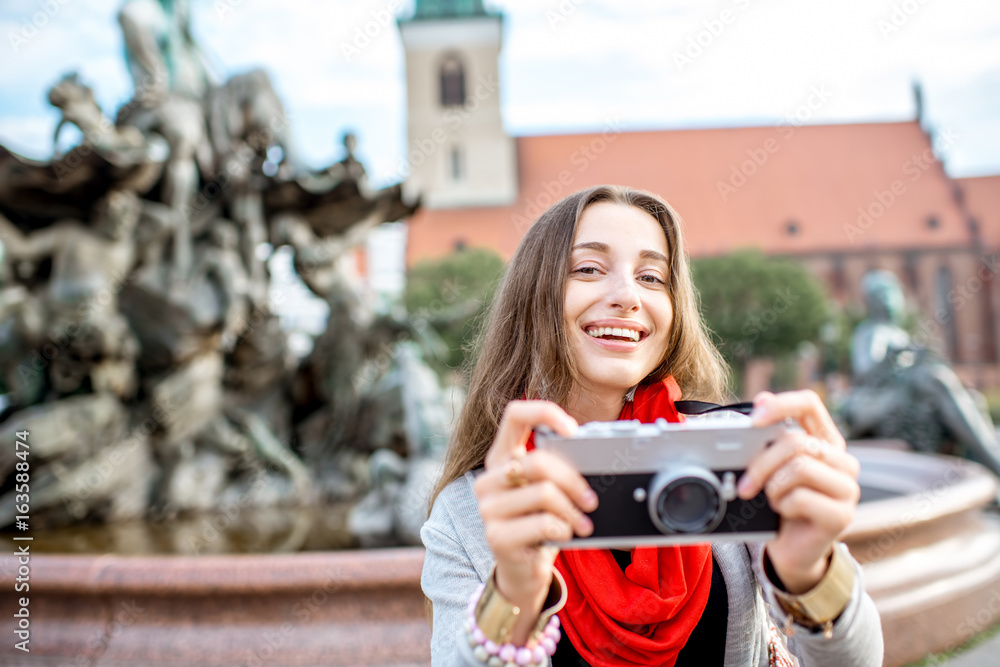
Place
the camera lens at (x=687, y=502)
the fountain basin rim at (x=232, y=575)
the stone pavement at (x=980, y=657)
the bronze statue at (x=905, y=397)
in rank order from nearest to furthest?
the camera lens at (x=687, y=502)
the fountain basin rim at (x=232, y=575)
the stone pavement at (x=980, y=657)
the bronze statue at (x=905, y=397)

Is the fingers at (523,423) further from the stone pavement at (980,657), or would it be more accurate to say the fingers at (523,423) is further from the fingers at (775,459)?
the stone pavement at (980,657)

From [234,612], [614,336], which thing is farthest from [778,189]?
[614,336]

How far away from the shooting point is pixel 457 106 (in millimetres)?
47531

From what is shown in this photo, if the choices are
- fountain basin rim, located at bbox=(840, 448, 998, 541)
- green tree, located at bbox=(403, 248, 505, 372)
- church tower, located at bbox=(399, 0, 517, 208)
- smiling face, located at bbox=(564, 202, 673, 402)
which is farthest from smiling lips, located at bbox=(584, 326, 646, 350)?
church tower, located at bbox=(399, 0, 517, 208)

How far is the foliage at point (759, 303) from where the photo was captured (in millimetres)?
31705

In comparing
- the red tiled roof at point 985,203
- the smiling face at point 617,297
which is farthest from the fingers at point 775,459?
the red tiled roof at point 985,203

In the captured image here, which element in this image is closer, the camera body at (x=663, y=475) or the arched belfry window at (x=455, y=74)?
the camera body at (x=663, y=475)

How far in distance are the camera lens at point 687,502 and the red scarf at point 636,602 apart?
0.26 meters

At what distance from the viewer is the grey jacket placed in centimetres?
116

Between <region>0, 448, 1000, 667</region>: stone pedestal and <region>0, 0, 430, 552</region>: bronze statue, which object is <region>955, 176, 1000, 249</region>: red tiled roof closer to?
<region>0, 0, 430, 552</region>: bronze statue

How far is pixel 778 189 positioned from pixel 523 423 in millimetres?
49925

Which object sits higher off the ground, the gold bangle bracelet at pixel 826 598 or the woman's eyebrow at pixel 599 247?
the woman's eyebrow at pixel 599 247

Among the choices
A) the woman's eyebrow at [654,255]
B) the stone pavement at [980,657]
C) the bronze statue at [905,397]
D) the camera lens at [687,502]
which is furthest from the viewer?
the bronze statue at [905,397]

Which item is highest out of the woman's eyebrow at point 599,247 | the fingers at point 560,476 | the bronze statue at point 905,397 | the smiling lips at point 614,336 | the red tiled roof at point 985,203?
the red tiled roof at point 985,203
